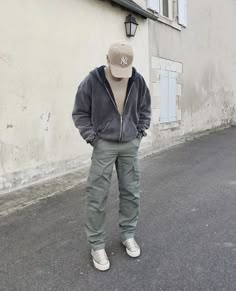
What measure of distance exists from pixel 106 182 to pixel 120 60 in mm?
929

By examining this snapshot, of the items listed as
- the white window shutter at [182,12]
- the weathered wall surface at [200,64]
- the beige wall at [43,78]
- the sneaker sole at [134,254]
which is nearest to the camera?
the sneaker sole at [134,254]

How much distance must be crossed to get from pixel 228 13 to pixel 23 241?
12129mm

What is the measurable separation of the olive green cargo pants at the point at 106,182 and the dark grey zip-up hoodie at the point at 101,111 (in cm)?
8

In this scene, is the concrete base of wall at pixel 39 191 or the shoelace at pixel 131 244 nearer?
the shoelace at pixel 131 244

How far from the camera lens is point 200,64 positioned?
11.0 metres

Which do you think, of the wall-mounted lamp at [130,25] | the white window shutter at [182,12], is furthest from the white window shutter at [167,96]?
the wall-mounted lamp at [130,25]

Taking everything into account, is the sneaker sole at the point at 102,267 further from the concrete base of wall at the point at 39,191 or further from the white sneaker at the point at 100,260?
the concrete base of wall at the point at 39,191

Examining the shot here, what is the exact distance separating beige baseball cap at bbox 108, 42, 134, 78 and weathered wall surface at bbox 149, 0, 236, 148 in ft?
19.1

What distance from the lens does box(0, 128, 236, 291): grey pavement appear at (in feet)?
8.63

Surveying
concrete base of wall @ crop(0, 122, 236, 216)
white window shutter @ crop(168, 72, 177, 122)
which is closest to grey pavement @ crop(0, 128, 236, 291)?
concrete base of wall @ crop(0, 122, 236, 216)

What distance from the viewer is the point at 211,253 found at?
9.96 feet

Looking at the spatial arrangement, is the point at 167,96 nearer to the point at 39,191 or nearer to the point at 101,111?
the point at 39,191

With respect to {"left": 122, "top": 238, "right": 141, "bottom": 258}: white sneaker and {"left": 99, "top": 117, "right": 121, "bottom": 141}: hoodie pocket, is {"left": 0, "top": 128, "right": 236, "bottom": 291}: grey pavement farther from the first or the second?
{"left": 99, "top": 117, "right": 121, "bottom": 141}: hoodie pocket

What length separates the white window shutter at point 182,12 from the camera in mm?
9422
